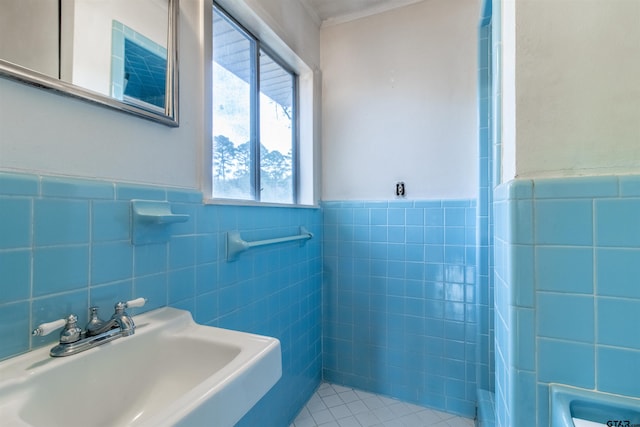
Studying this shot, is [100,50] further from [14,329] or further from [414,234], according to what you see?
[414,234]

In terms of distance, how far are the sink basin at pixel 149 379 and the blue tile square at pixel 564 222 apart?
654 mm

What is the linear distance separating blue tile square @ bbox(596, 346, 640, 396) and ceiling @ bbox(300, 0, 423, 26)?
1958 millimetres

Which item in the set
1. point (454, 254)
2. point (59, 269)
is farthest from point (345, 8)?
point (59, 269)

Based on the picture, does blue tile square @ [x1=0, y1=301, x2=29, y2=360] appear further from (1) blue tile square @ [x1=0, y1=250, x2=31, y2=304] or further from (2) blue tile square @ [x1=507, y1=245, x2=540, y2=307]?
(2) blue tile square @ [x1=507, y1=245, x2=540, y2=307]

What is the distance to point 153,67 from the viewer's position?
897 mm

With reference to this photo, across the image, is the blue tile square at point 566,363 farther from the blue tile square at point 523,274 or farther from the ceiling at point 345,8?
the ceiling at point 345,8

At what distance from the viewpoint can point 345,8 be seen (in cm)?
184

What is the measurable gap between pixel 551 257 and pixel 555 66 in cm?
41

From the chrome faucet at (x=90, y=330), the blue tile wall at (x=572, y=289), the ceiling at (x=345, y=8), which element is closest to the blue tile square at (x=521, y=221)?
the blue tile wall at (x=572, y=289)

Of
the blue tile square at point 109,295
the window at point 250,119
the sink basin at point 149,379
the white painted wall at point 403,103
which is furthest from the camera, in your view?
Result: the white painted wall at point 403,103

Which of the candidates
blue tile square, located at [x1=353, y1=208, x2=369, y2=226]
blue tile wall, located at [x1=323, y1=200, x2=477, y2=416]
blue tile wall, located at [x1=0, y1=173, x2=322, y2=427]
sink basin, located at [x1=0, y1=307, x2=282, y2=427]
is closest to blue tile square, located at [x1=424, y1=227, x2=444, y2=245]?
blue tile wall, located at [x1=323, y1=200, x2=477, y2=416]

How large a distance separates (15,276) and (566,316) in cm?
114

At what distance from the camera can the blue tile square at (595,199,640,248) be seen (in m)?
0.57

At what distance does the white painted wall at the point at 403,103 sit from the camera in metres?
1.67
